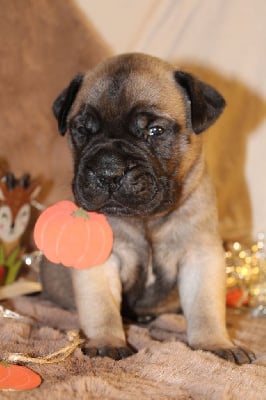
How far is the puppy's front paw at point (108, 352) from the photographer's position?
97.0 inches

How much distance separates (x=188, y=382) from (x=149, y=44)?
9.78 ft

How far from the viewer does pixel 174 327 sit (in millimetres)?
3033

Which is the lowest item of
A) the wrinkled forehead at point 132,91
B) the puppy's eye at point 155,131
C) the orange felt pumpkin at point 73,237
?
the orange felt pumpkin at point 73,237

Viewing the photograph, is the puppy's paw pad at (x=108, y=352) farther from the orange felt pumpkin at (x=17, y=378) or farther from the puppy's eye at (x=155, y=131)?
the puppy's eye at (x=155, y=131)

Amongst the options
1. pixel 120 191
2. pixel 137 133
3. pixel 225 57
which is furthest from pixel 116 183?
pixel 225 57

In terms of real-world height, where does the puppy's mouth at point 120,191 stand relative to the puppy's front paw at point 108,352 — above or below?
above

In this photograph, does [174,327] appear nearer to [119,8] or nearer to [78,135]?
[78,135]

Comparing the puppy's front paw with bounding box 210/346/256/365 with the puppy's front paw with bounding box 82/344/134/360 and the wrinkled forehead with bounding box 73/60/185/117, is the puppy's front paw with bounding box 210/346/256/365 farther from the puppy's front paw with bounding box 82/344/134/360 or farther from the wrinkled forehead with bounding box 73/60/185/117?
the wrinkled forehead with bounding box 73/60/185/117

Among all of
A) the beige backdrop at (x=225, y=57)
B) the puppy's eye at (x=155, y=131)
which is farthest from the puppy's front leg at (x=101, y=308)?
the beige backdrop at (x=225, y=57)

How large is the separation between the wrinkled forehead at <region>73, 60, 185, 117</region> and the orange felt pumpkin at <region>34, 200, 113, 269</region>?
0.46 meters

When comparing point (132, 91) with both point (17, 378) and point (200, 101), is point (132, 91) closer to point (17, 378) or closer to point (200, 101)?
point (200, 101)

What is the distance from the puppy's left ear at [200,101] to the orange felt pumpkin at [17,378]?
1253 millimetres

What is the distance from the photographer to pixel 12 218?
3.68 m

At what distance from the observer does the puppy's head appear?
2.48m
